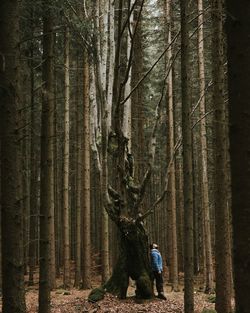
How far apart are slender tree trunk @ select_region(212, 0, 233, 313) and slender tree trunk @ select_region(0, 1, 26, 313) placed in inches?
176

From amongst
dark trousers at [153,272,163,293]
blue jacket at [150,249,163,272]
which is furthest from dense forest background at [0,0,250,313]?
dark trousers at [153,272,163,293]

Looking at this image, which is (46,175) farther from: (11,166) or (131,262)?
(131,262)

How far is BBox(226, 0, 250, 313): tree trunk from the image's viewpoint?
253 cm

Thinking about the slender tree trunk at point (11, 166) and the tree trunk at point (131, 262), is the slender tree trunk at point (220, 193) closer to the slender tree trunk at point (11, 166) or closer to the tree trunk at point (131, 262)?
the tree trunk at point (131, 262)

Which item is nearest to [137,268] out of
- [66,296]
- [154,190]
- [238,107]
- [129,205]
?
[129,205]

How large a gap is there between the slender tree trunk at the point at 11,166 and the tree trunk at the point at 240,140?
2.34 m

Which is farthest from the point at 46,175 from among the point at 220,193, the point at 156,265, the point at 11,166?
the point at 156,265

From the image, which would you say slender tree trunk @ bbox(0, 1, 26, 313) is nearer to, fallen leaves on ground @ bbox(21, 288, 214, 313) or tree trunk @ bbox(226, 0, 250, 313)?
tree trunk @ bbox(226, 0, 250, 313)

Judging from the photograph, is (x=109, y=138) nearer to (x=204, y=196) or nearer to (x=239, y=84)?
(x=204, y=196)

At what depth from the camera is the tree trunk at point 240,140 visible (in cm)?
253

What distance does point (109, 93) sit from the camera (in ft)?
37.6

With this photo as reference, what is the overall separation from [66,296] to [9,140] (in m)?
10.5

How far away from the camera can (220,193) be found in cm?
840

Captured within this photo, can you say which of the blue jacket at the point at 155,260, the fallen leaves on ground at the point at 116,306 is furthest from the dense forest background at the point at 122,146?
the blue jacket at the point at 155,260
